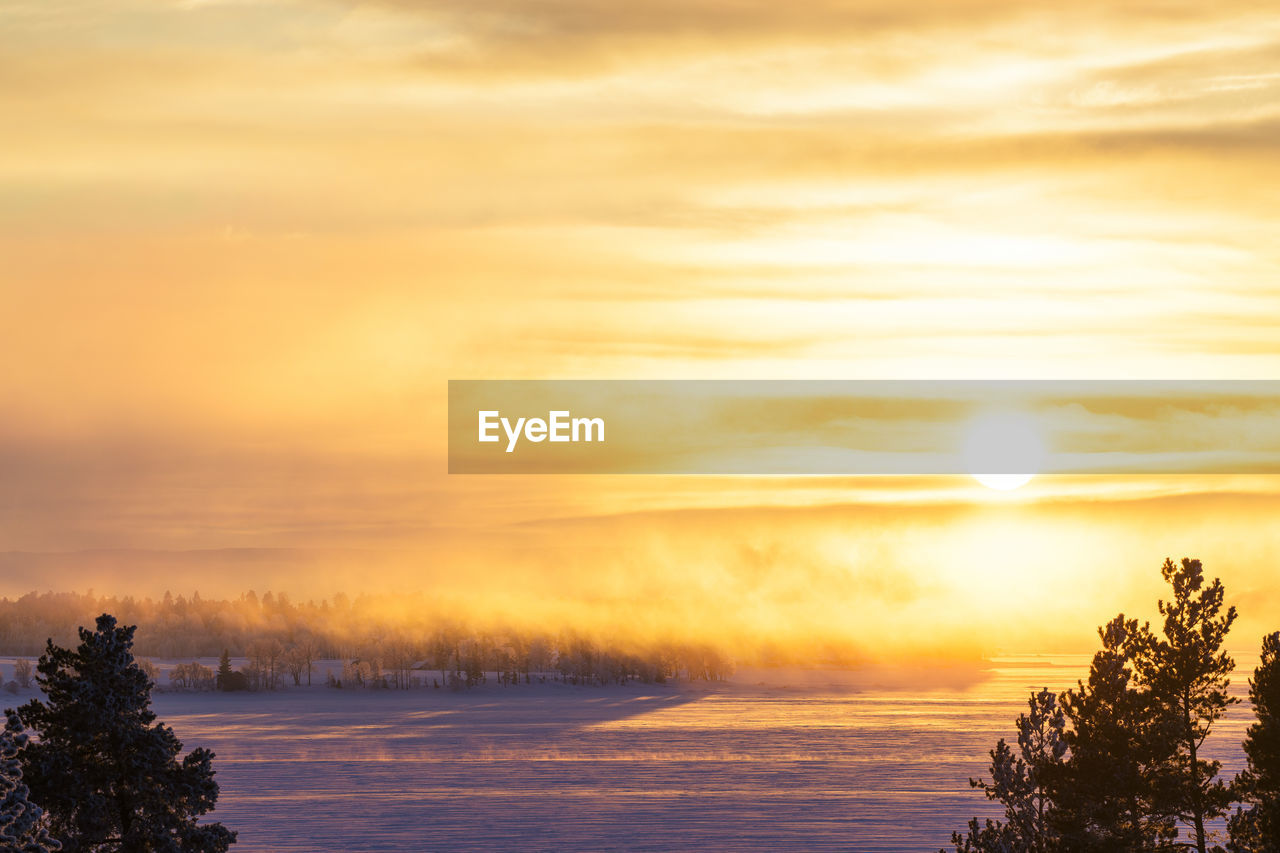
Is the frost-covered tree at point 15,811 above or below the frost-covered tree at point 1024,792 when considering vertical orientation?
above

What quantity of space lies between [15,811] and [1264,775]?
24519 mm

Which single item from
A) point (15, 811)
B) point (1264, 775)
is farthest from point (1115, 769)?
point (15, 811)

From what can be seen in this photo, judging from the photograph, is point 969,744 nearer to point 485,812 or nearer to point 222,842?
point 485,812

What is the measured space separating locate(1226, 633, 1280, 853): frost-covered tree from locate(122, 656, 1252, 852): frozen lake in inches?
1794

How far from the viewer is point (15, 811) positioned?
18203 mm

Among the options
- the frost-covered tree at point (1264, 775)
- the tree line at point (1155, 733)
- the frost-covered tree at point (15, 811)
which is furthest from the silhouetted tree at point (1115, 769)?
the frost-covered tree at point (15, 811)

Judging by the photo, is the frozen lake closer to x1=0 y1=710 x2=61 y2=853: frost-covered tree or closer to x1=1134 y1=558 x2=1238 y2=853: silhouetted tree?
x1=1134 y1=558 x2=1238 y2=853: silhouetted tree

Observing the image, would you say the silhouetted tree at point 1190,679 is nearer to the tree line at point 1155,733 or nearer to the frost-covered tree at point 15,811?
the tree line at point 1155,733

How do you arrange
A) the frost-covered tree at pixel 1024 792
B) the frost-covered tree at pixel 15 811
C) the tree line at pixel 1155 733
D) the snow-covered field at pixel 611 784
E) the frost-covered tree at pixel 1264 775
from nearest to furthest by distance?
1. the frost-covered tree at pixel 15 811
2. the frost-covered tree at pixel 1264 775
3. the tree line at pixel 1155 733
4. the frost-covered tree at pixel 1024 792
5. the snow-covered field at pixel 611 784

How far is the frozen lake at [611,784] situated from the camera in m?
79.8

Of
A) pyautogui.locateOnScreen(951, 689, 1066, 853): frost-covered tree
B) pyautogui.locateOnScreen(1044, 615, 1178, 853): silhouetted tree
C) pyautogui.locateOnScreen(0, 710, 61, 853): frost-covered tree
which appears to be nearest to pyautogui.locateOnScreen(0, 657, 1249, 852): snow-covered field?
pyautogui.locateOnScreen(951, 689, 1066, 853): frost-covered tree

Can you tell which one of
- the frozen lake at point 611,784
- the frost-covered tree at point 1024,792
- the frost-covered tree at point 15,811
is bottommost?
the frozen lake at point 611,784

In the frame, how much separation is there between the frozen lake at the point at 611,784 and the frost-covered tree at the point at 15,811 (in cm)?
5913

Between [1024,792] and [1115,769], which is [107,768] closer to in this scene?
[1115,769]
